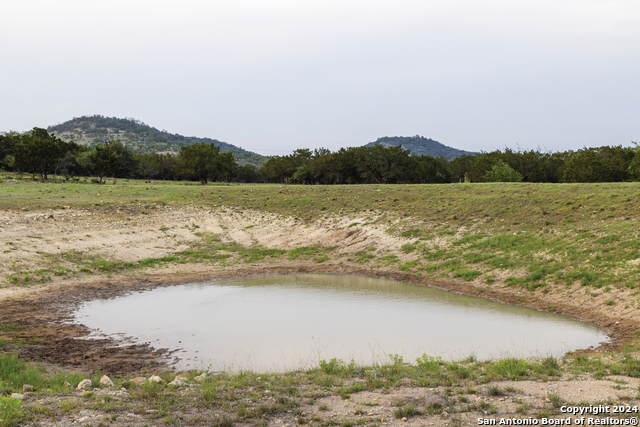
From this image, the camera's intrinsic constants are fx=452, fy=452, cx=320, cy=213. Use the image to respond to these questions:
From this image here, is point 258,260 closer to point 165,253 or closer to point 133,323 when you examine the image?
point 165,253

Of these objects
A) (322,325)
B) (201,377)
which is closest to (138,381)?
(201,377)

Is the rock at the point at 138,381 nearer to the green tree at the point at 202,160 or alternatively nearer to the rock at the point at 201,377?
the rock at the point at 201,377

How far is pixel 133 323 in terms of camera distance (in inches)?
579

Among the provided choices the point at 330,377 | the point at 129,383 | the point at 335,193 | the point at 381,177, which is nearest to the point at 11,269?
the point at 129,383

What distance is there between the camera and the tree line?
54.9 m

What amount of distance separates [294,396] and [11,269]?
16983 mm

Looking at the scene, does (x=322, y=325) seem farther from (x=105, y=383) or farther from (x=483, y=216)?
(x=483, y=216)

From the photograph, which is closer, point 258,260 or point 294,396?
point 294,396

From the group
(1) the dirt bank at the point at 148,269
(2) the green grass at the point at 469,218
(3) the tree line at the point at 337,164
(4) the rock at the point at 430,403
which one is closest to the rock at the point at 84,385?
(1) the dirt bank at the point at 148,269

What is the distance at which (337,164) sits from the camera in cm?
7825

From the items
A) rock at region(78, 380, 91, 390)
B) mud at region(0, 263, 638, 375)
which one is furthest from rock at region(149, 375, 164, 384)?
mud at region(0, 263, 638, 375)

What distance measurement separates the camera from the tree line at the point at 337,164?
2160 inches

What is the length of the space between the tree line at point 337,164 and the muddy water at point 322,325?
27.7 m

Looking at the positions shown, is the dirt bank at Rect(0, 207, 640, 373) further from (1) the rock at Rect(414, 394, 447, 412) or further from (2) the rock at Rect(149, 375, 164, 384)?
(1) the rock at Rect(414, 394, 447, 412)
